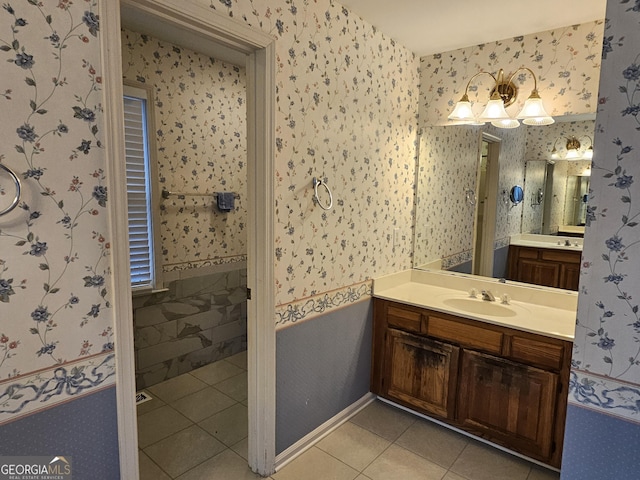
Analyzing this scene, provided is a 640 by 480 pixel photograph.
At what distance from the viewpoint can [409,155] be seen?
285 cm

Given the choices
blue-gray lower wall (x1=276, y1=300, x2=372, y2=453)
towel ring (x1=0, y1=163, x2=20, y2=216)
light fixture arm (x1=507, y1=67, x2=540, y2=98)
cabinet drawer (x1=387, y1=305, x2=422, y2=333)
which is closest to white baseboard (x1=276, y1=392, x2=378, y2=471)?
blue-gray lower wall (x1=276, y1=300, x2=372, y2=453)

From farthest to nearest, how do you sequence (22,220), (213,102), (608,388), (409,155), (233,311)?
(233,311) < (213,102) < (409,155) < (608,388) < (22,220)

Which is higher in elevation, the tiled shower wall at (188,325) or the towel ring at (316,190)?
the towel ring at (316,190)

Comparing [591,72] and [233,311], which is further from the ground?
[591,72]

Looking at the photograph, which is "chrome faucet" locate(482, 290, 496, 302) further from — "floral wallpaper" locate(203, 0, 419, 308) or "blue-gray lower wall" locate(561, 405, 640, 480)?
"blue-gray lower wall" locate(561, 405, 640, 480)

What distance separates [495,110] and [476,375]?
159 cm

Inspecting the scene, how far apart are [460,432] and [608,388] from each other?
1278 mm

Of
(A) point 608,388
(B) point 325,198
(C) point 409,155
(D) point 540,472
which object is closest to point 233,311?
(B) point 325,198

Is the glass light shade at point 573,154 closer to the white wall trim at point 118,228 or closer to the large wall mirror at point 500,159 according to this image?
the large wall mirror at point 500,159

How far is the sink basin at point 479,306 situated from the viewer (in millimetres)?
2431

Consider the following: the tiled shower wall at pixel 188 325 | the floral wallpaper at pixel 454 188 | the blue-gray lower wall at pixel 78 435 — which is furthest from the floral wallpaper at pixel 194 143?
the blue-gray lower wall at pixel 78 435

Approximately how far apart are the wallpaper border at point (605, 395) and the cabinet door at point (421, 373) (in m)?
0.95

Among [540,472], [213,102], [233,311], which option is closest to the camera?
[540,472]

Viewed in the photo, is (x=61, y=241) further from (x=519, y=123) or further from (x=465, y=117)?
(x=519, y=123)
